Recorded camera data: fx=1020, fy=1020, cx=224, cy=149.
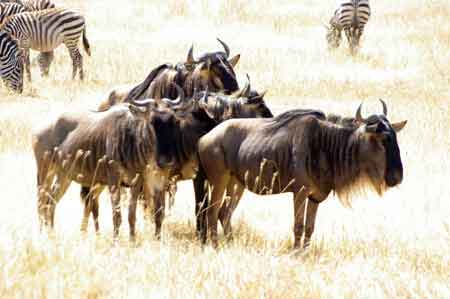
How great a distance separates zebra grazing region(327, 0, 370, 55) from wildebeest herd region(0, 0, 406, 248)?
15.5 meters

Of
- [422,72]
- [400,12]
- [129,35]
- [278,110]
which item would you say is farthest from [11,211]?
[400,12]

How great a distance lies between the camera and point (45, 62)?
2138 cm

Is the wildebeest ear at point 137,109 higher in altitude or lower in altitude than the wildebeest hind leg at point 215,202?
higher

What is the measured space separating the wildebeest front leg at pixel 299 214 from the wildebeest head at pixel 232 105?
1082mm

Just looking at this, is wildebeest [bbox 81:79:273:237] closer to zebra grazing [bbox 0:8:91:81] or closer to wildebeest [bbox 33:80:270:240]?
wildebeest [bbox 33:80:270:240]

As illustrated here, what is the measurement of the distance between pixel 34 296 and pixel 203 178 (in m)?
2.93

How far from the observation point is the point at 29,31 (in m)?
21.9

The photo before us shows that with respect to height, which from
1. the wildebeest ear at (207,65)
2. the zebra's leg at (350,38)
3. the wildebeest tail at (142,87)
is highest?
the wildebeest ear at (207,65)

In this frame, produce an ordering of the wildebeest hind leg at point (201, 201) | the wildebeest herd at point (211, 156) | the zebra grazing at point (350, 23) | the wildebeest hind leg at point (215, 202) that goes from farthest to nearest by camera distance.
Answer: the zebra grazing at point (350, 23) < the wildebeest hind leg at point (201, 201) < the wildebeest hind leg at point (215, 202) < the wildebeest herd at point (211, 156)

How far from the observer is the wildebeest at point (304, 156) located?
7.57 metres

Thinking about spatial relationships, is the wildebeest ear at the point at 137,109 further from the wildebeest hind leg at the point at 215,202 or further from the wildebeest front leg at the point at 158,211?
the wildebeest hind leg at the point at 215,202

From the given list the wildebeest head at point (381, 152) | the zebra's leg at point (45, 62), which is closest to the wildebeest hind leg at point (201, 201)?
the wildebeest head at point (381, 152)

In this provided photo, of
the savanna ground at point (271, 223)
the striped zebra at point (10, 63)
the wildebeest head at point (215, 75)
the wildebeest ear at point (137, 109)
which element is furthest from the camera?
the striped zebra at point (10, 63)

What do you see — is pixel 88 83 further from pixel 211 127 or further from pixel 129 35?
pixel 211 127
